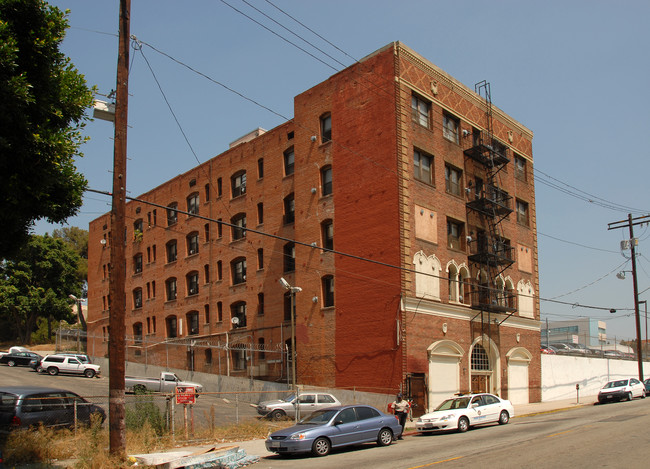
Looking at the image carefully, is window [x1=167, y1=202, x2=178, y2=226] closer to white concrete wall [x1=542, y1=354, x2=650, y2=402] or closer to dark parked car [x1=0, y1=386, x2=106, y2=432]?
white concrete wall [x1=542, y1=354, x2=650, y2=402]

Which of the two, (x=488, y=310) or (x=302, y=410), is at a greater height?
(x=488, y=310)

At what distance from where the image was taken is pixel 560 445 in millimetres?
16328

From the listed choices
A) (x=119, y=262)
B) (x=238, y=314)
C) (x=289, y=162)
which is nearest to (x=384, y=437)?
(x=119, y=262)

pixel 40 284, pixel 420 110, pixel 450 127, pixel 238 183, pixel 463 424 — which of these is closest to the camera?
pixel 463 424

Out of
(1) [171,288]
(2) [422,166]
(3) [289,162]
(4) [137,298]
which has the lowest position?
(4) [137,298]

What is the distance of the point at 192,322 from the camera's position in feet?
158

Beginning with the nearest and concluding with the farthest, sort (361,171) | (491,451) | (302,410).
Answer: (491,451) → (302,410) → (361,171)

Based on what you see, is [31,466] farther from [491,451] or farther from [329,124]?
[329,124]

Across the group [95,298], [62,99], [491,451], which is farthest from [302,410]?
[95,298]

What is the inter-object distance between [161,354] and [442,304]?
2586 centimetres

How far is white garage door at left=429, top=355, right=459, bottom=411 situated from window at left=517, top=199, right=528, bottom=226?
14.7m

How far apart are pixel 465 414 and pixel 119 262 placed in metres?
14.7

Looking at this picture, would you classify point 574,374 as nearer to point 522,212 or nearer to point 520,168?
point 522,212

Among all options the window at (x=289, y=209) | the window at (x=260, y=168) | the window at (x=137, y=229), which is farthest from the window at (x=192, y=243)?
the window at (x=289, y=209)
